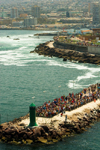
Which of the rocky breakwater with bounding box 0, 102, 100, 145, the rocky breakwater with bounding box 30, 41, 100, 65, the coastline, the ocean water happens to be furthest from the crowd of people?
the rocky breakwater with bounding box 30, 41, 100, 65

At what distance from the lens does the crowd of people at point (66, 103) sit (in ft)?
96.6

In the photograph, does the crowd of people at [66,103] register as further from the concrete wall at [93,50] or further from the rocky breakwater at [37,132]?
the concrete wall at [93,50]

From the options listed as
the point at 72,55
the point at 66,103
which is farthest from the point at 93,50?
the point at 66,103

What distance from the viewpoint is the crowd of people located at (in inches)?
1159

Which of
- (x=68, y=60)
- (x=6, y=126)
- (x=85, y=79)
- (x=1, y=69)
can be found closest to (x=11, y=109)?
(x=6, y=126)

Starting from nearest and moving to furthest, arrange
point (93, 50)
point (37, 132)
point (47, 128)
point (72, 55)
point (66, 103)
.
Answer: point (37, 132) < point (47, 128) < point (66, 103) < point (93, 50) < point (72, 55)

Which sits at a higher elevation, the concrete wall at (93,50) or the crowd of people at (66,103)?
the crowd of people at (66,103)

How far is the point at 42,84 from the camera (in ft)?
151

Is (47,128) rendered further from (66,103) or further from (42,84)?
(42,84)

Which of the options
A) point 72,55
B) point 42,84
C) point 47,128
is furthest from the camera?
point 72,55

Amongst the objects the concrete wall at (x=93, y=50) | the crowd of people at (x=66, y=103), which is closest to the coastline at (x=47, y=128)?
the crowd of people at (x=66, y=103)

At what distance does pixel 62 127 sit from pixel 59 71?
29.8 m

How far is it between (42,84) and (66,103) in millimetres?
13960

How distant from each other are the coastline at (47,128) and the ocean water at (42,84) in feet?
1.38
